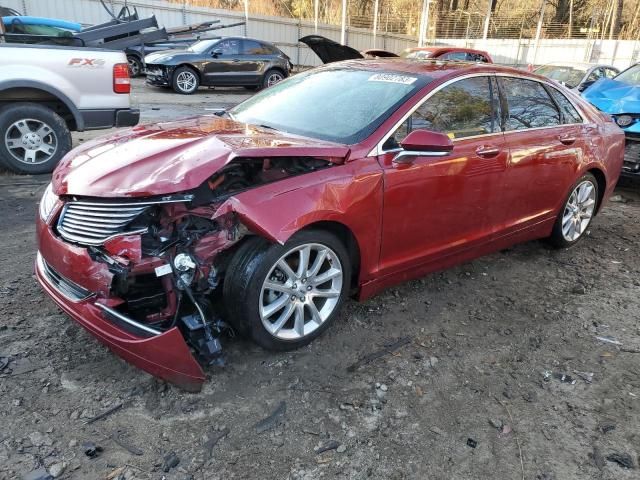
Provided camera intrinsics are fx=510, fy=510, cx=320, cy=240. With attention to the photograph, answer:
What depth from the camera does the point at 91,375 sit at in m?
2.72

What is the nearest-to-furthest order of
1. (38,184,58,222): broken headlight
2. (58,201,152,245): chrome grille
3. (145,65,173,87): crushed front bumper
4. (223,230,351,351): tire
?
(58,201,152,245): chrome grille, (223,230,351,351): tire, (38,184,58,222): broken headlight, (145,65,173,87): crushed front bumper

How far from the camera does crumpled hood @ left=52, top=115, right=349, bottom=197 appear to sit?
252 centimetres

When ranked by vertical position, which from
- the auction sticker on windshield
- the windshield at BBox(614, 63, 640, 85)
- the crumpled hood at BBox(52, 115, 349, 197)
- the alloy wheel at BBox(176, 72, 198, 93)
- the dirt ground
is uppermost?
the auction sticker on windshield

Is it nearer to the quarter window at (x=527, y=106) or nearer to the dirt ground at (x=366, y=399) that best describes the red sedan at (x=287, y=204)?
the quarter window at (x=527, y=106)

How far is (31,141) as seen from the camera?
19.6 feet

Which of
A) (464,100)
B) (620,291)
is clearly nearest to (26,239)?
(464,100)

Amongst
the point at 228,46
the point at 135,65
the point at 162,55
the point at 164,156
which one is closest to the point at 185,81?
the point at 162,55

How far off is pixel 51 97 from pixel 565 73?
1129cm

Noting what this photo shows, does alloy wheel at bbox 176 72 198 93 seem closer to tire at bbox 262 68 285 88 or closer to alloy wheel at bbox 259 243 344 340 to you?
tire at bbox 262 68 285 88

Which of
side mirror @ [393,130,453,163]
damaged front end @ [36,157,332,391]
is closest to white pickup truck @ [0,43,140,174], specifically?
damaged front end @ [36,157,332,391]

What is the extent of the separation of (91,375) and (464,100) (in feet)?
9.72

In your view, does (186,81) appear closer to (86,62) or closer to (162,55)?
(162,55)

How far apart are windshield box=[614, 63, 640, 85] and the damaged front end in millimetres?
7466

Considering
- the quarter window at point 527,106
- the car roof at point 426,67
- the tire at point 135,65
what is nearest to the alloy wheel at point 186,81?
the tire at point 135,65
